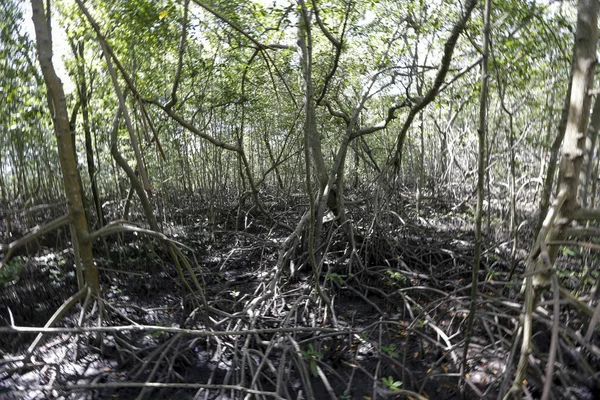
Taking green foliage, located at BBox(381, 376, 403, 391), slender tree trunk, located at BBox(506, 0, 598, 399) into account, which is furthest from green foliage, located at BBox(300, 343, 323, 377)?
slender tree trunk, located at BBox(506, 0, 598, 399)

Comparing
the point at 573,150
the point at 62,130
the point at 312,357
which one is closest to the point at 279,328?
the point at 312,357

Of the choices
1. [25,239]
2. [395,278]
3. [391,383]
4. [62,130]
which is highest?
[62,130]

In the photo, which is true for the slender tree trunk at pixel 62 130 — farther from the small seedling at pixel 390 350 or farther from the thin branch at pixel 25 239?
the small seedling at pixel 390 350

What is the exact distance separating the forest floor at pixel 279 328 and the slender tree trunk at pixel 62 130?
1.21 ft

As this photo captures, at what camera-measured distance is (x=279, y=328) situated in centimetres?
229

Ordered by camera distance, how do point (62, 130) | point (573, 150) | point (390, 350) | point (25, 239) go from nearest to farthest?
point (573, 150) < point (25, 239) < point (62, 130) < point (390, 350)

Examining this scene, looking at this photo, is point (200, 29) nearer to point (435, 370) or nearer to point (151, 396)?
point (151, 396)

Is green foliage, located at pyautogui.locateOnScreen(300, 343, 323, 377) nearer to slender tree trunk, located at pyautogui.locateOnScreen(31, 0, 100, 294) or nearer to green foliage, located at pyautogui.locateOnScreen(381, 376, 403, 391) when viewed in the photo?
green foliage, located at pyautogui.locateOnScreen(381, 376, 403, 391)

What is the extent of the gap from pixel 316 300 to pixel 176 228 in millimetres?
3109

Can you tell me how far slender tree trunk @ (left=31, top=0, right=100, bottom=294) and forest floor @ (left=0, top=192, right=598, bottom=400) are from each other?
37cm

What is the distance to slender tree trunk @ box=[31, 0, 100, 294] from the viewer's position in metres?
1.86

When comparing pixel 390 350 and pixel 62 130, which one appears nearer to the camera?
pixel 62 130

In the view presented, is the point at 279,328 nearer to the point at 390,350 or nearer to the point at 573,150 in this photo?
the point at 390,350

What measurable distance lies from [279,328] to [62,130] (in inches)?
57.0
